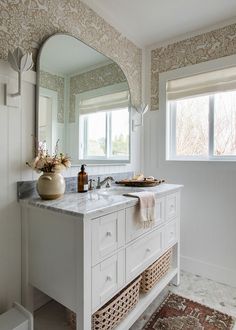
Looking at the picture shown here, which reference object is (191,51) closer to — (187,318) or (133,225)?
(133,225)

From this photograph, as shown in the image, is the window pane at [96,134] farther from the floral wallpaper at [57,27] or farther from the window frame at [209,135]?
the window frame at [209,135]

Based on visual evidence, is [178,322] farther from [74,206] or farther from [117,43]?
[117,43]

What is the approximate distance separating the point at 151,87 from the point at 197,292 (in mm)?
2188

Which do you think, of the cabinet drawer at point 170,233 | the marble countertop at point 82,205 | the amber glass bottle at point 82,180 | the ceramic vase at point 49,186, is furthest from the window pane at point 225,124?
the ceramic vase at point 49,186

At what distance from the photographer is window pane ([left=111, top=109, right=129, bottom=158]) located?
2.23 meters

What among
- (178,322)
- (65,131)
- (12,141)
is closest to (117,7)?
(65,131)

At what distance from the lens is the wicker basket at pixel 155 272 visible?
1.71 meters

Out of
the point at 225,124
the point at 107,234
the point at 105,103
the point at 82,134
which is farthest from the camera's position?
the point at 225,124

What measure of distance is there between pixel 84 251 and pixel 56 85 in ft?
3.96

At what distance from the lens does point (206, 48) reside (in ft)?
7.26

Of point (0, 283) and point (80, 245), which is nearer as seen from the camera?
point (80, 245)

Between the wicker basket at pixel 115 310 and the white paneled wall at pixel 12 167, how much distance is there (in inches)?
18.6

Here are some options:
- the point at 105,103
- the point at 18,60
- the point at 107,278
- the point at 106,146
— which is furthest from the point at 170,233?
the point at 18,60

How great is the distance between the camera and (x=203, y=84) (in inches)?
88.6
